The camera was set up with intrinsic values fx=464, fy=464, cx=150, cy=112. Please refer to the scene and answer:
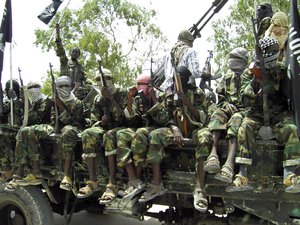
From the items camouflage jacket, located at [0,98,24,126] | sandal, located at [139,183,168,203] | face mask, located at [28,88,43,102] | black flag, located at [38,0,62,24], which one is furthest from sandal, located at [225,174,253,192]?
black flag, located at [38,0,62,24]

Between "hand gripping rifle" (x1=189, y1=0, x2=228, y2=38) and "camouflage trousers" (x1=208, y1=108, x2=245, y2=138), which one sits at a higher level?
"hand gripping rifle" (x1=189, y1=0, x2=228, y2=38)

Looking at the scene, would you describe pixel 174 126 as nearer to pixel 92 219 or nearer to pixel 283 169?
pixel 283 169

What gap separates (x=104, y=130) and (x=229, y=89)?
1.42m

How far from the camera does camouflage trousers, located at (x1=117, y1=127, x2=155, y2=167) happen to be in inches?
176

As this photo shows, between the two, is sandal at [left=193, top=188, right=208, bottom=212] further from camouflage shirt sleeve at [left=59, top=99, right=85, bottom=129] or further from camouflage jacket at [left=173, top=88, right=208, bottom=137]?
camouflage shirt sleeve at [left=59, top=99, right=85, bottom=129]

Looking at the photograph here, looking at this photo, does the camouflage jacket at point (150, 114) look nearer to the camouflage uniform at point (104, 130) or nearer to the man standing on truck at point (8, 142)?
the camouflage uniform at point (104, 130)

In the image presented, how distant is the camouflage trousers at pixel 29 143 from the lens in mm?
5199

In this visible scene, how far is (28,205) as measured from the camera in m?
5.19

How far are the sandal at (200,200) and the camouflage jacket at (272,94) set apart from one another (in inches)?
34.4

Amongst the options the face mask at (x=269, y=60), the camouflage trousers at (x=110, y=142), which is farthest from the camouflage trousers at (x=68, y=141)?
the face mask at (x=269, y=60)

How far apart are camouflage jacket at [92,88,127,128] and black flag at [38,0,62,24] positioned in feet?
8.29

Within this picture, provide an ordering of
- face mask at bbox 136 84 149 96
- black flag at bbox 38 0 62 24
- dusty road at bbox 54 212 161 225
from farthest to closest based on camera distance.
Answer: black flag at bbox 38 0 62 24 < dusty road at bbox 54 212 161 225 < face mask at bbox 136 84 149 96

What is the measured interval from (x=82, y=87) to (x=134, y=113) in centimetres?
246

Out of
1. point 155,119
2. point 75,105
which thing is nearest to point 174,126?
point 155,119
